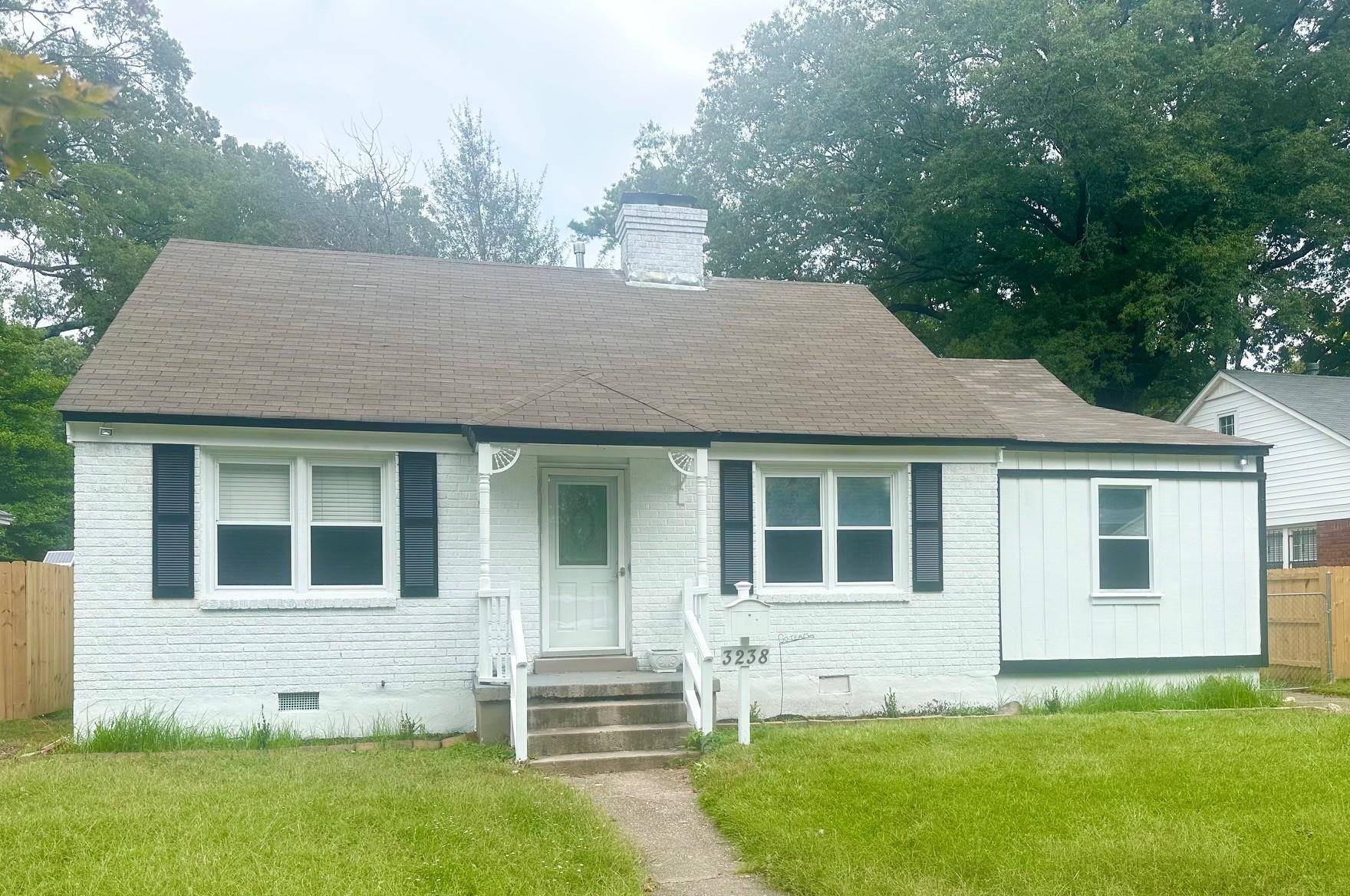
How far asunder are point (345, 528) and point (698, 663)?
364 cm

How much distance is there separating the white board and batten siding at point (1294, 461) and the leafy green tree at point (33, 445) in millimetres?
25864

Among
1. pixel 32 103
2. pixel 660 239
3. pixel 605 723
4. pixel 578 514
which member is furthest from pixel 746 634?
pixel 32 103

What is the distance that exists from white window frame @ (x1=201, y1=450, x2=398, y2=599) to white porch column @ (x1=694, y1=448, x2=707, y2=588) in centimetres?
292

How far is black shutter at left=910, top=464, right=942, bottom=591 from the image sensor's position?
1234 cm

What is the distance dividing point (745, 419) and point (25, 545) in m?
23.9

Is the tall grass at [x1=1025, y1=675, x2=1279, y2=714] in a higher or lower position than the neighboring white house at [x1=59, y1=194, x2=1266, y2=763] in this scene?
lower

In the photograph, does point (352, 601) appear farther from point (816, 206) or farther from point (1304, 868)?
point (816, 206)

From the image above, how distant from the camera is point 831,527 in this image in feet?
40.6

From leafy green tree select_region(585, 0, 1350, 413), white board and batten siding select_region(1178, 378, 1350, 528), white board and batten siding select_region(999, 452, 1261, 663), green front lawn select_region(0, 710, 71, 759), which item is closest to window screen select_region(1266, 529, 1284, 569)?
white board and batten siding select_region(1178, 378, 1350, 528)

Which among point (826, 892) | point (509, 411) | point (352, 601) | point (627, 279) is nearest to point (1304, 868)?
point (826, 892)

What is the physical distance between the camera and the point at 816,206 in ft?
96.8

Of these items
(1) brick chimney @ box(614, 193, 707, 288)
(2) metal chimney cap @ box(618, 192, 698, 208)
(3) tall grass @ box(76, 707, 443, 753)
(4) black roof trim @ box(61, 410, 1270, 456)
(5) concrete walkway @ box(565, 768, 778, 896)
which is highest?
(2) metal chimney cap @ box(618, 192, 698, 208)

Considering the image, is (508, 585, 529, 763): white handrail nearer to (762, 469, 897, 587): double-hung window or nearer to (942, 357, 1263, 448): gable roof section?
(762, 469, 897, 587): double-hung window

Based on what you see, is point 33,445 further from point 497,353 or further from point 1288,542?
point 1288,542
